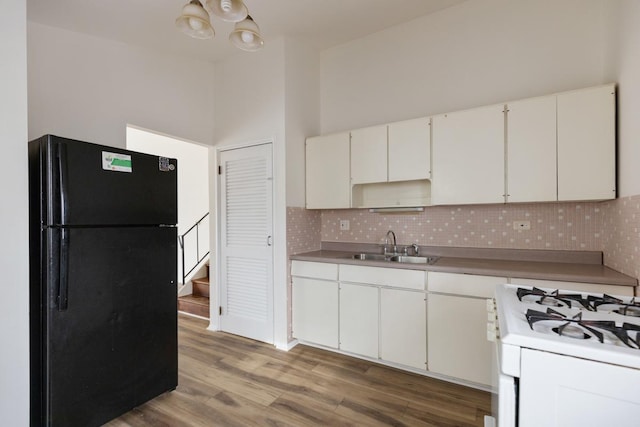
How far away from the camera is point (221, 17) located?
1.58 m

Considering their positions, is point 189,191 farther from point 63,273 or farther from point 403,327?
point 403,327

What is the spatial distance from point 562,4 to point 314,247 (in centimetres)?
301

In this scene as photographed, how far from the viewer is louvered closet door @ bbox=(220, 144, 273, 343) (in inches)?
123

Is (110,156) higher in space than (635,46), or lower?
lower

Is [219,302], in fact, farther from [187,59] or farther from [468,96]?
[468,96]

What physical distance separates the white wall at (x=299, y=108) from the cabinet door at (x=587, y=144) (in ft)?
7.14

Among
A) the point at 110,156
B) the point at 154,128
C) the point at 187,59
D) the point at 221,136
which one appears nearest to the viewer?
the point at 110,156

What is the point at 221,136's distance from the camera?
344 cm

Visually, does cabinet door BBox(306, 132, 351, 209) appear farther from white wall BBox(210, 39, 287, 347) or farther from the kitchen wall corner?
white wall BBox(210, 39, 287, 347)

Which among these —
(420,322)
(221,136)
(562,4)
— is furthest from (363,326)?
(562,4)

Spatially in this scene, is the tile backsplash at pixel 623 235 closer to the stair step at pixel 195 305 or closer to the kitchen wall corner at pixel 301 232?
the kitchen wall corner at pixel 301 232

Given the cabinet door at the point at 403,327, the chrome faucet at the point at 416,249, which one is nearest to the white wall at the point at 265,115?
the cabinet door at the point at 403,327
